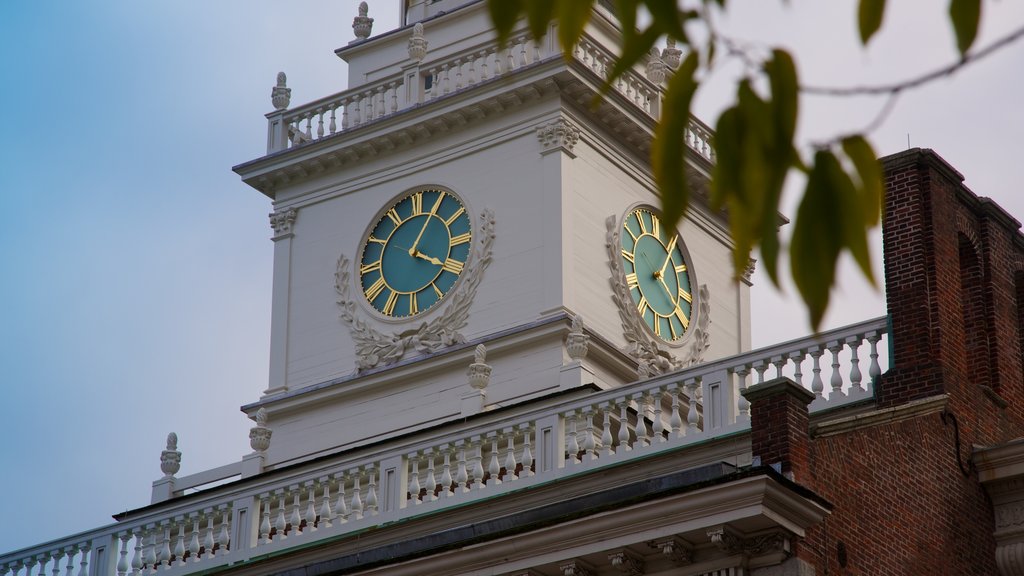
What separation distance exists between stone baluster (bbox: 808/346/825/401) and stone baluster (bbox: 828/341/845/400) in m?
0.11

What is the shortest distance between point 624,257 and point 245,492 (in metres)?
13.7

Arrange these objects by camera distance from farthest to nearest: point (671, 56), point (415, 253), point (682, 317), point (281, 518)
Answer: point (671, 56)
point (682, 317)
point (415, 253)
point (281, 518)

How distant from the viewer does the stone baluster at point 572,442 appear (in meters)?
20.4

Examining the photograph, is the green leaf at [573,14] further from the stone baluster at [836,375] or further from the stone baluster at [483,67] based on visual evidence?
the stone baluster at [483,67]

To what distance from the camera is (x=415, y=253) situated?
115 ft

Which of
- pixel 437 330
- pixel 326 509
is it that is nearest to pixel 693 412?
pixel 326 509

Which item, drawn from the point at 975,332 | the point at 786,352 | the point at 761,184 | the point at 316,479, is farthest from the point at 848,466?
the point at 761,184

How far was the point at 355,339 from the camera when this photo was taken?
34.8m

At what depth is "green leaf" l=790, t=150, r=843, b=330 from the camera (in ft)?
15.2

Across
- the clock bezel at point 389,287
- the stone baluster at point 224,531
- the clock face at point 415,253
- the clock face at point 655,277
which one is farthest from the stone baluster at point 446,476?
the clock face at point 655,277

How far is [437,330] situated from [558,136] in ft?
13.2

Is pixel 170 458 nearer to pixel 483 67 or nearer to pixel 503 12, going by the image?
pixel 483 67

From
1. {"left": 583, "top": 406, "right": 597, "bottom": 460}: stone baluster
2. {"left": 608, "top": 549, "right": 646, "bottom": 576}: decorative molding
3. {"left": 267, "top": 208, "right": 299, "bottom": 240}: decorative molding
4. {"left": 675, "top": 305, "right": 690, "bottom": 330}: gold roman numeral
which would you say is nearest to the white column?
{"left": 267, "top": 208, "right": 299, "bottom": 240}: decorative molding

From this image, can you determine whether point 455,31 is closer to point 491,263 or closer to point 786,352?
point 491,263
